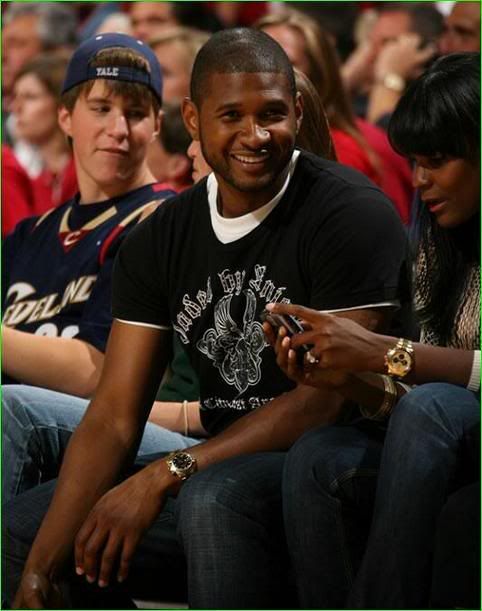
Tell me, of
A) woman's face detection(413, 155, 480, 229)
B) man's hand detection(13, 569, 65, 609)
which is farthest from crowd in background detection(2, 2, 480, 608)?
man's hand detection(13, 569, 65, 609)

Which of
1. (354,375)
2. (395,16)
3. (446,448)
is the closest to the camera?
(446,448)

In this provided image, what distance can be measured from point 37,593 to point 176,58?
9.90 feet

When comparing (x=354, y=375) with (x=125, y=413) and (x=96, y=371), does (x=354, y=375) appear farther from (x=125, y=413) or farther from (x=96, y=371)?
(x=96, y=371)

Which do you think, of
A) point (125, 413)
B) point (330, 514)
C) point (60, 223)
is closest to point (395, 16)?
point (60, 223)

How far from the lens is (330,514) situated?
2.31 m

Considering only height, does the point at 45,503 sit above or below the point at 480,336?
below

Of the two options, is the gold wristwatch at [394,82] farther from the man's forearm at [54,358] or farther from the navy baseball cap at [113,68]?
the man's forearm at [54,358]

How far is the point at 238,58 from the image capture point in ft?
8.70

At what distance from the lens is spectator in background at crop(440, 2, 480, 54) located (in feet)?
16.6

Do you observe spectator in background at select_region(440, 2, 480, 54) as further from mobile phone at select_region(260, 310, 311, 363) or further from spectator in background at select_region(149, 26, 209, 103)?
mobile phone at select_region(260, 310, 311, 363)

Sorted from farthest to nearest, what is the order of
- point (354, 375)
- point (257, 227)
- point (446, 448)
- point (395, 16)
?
point (395, 16)
point (257, 227)
point (354, 375)
point (446, 448)

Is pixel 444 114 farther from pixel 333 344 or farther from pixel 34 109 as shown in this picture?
pixel 34 109

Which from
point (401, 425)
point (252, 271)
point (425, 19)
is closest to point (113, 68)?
point (252, 271)

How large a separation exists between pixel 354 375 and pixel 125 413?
1.98 ft
